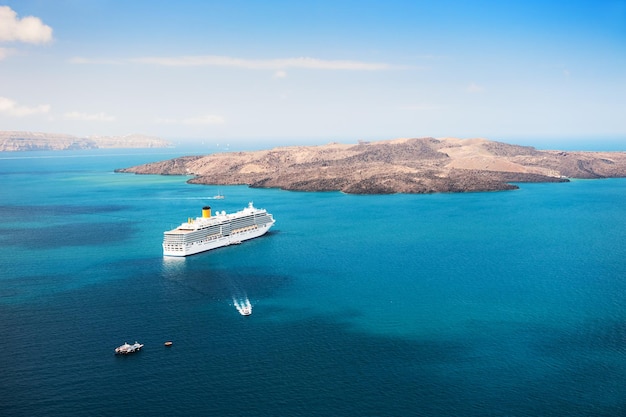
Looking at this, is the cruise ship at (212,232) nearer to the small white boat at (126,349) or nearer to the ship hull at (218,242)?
the ship hull at (218,242)

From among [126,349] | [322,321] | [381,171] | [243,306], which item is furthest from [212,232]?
[381,171]

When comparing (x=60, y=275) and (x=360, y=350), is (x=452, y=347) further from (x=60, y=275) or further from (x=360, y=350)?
(x=60, y=275)

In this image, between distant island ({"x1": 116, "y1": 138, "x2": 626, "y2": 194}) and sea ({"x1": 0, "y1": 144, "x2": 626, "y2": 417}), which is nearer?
sea ({"x1": 0, "y1": 144, "x2": 626, "y2": 417})

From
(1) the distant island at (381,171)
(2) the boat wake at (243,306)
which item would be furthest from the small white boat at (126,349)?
(1) the distant island at (381,171)

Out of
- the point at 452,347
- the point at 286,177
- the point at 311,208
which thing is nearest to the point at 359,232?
the point at 311,208

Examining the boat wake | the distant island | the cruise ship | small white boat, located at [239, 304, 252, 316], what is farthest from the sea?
the distant island

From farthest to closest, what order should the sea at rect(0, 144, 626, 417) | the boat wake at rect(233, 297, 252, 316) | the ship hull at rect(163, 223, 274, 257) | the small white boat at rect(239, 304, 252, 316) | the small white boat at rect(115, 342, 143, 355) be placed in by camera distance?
the ship hull at rect(163, 223, 274, 257) < the boat wake at rect(233, 297, 252, 316) < the small white boat at rect(239, 304, 252, 316) < the small white boat at rect(115, 342, 143, 355) < the sea at rect(0, 144, 626, 417)

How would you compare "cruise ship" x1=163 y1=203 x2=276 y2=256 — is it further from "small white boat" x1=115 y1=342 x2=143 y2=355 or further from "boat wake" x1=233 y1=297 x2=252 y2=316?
"small white boat" x1=115 y1=342 x2=143 y2=355
